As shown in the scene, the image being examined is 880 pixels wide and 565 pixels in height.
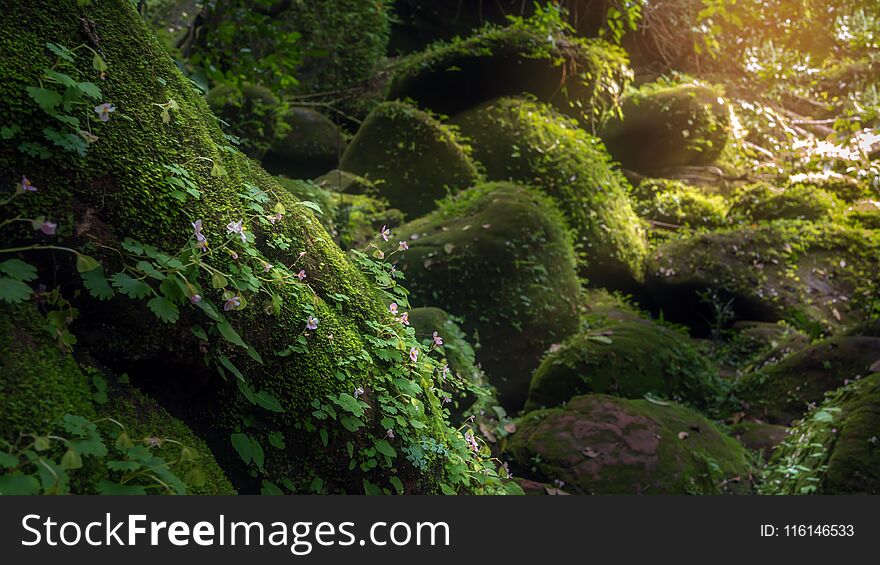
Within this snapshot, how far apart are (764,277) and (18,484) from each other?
31.4 ft

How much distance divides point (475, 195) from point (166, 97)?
17.8 ft

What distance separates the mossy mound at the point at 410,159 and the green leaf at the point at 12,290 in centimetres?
743

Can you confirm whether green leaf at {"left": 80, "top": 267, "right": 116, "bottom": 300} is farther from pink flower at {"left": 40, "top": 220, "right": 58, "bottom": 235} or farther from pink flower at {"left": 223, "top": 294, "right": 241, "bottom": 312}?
pink flower at {"left": 223, "top": 294, "right": 241, "bottom": 312}

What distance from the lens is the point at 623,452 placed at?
4.91m

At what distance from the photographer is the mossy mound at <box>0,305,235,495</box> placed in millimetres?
1713

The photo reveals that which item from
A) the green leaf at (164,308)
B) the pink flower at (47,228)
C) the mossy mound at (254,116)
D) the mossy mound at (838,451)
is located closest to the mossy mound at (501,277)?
the mossy mound at (838,451)

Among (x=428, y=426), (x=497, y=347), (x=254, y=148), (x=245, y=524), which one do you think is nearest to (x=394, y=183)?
(x=254, y=148)

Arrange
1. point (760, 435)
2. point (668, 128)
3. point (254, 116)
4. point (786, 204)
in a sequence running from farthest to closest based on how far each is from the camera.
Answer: point (668, 128) → point (786, 204) → point (254, 116) → point (760, 435)

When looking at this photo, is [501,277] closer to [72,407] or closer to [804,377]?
[804,377]

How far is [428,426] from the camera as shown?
304 cm

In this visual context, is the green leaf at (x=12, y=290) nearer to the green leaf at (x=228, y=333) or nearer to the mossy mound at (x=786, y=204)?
the green leaf at (x=228, y=333)

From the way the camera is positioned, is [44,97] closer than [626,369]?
Yes

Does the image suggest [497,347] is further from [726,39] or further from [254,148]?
[726,39]

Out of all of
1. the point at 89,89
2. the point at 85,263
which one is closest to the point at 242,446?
the point at 85,263
